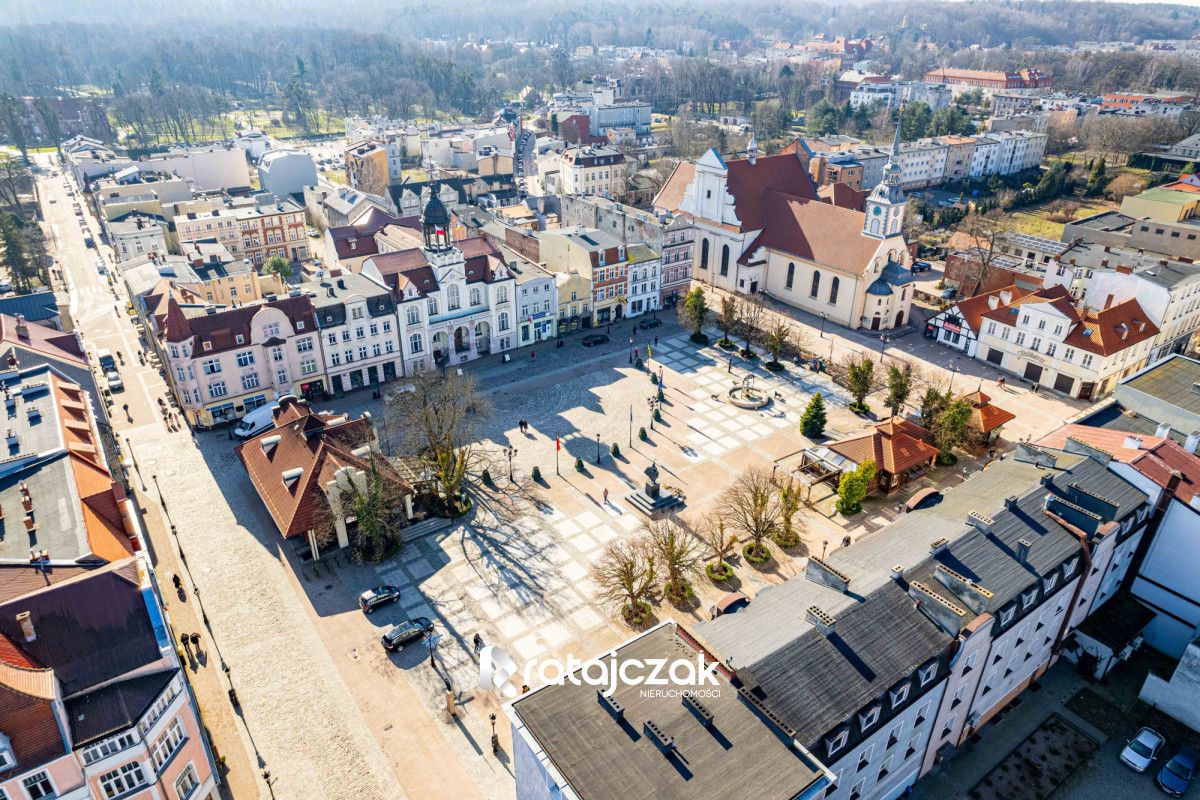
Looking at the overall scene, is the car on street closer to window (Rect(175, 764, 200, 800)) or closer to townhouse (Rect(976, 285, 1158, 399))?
townhouse (Rect(976, 285, 1158, 399))

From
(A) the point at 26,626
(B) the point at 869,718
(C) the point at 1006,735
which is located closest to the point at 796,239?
(C) the point at 1006,735

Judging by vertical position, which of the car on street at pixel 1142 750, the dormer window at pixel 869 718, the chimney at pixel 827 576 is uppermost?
the chimney at pixel 827 576

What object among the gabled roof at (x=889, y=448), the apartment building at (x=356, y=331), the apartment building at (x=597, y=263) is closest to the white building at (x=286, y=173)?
the apartment building at (x=597, y=263)

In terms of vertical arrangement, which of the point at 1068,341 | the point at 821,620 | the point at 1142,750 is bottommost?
the point at 1142,750

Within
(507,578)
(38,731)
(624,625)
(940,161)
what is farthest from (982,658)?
(940,161)

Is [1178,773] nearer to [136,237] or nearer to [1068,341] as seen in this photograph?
[1068,341]

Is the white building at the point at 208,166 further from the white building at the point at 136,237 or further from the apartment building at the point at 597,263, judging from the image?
the apartment building at the point at 597,263
